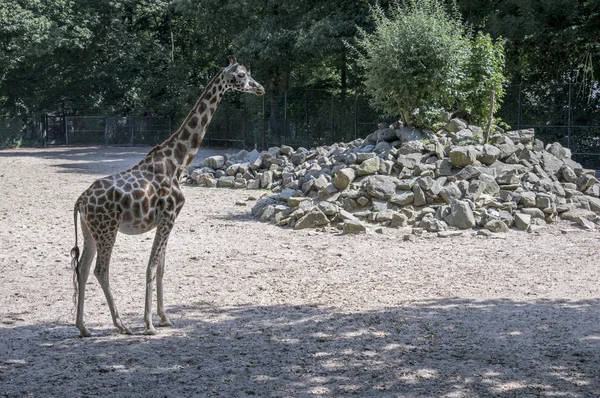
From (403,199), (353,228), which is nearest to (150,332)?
(353,228)

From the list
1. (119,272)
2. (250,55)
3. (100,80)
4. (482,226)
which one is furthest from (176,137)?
(100,80)

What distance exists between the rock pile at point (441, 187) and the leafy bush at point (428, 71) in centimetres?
79

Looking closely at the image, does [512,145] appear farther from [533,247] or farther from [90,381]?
[90,381]

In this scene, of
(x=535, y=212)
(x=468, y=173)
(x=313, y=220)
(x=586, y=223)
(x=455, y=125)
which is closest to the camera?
(x=313, y=220)

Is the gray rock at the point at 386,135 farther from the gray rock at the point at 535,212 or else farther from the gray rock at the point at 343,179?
the gray rock at the point at 535,212

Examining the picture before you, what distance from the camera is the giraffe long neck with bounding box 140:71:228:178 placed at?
7391 millimetres

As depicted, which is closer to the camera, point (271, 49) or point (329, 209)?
point (329, 209)

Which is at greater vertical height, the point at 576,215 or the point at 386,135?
the point at 386,135

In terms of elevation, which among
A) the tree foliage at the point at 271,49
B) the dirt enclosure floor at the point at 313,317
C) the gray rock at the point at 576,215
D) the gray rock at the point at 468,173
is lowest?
the dirt enclosure floor at the point at 313,317

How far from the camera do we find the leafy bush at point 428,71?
1822 centimetres

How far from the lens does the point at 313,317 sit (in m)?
7.79

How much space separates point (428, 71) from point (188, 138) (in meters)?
11.7

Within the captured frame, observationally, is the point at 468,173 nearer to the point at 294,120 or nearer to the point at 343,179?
the point at 343,179

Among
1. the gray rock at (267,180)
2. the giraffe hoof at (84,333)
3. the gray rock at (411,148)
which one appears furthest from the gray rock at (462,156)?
the giraffe hoof at (84,333)
